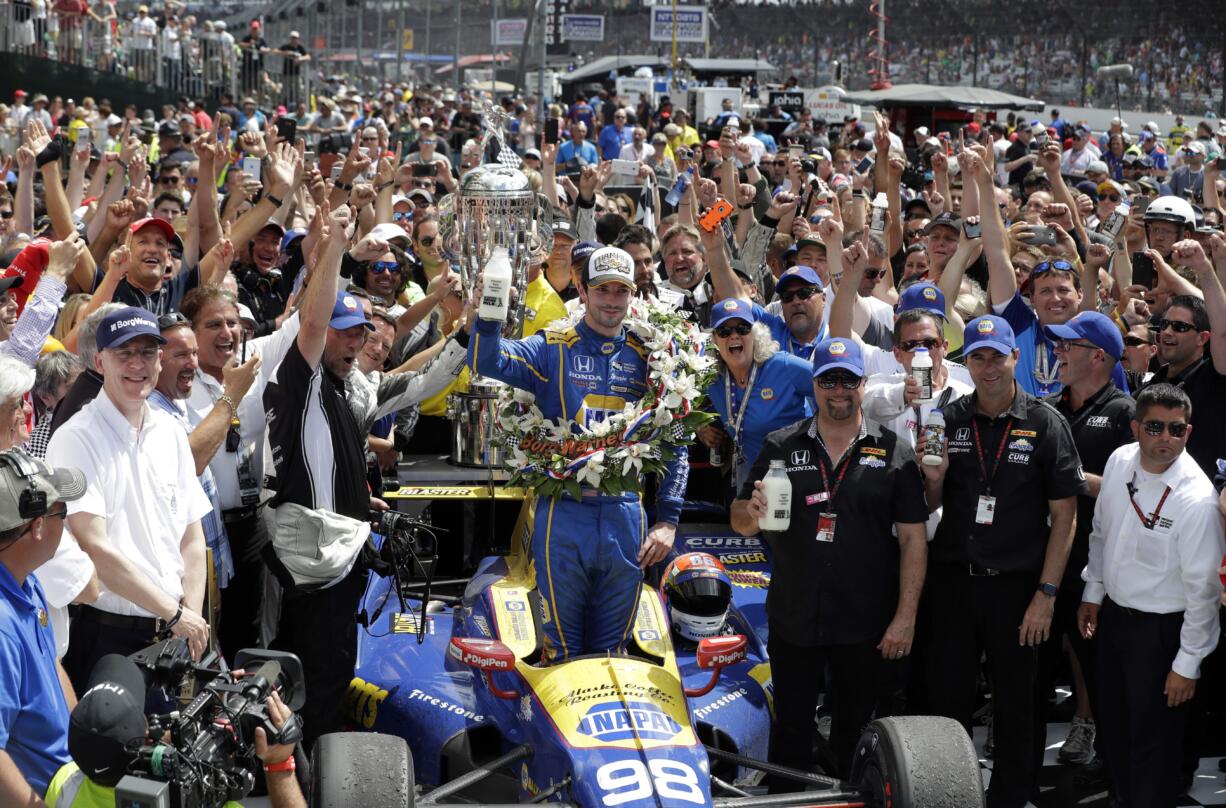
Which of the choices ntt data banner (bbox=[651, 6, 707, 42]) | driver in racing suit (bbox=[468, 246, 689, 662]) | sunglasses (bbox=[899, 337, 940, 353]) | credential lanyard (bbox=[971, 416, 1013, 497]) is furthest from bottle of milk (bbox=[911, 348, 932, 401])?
ntt data banner (bbox=[651, 6, 707, 42])

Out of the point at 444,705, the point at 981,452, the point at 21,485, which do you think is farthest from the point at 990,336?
the point at 21,485

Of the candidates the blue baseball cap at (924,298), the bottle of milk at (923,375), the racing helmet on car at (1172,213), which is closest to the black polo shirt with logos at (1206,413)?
the blue baseball cap at (924,298)

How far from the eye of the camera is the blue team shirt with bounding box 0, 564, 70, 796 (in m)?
3.61

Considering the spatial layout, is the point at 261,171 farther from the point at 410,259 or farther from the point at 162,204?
the point at 410,259

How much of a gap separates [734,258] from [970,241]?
7.01ft

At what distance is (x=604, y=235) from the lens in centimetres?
1108

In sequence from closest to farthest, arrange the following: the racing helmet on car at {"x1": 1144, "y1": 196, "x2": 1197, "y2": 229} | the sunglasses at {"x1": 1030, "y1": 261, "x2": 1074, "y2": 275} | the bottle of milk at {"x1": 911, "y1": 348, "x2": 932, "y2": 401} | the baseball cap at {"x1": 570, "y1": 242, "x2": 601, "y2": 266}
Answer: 1. the bottle of milk at {"x1": 911, "y1": 348, "x2": 932, "y2": 401}
2. the sunglasses at {"x1": 1030, "y1": 261, "x2": 1074, "y2": 275}
3. the baseball cap at {"x1": 570, "y1": 242, "x2": 601, "y2": 266}
4. the racing helmet on car at {"x1": 1144, "y1": 196, "x2": 1197, "y2": 229}

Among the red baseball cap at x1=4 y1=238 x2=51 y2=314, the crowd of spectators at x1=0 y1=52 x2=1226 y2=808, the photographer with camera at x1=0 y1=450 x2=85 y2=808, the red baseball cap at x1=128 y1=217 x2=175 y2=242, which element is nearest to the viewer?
the photographer with camera at x1=0 y1=450 x2=85 y2=808

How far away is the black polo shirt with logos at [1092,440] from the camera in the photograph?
20.6 feet

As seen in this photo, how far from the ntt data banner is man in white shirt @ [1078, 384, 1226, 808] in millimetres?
32827

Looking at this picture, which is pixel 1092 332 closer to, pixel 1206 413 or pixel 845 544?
pixel 1206 413

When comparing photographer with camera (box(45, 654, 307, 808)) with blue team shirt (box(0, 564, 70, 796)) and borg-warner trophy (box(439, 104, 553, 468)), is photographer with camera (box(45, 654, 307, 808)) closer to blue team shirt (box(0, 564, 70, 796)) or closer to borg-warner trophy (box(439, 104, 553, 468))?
blue team shirt (box(0, 564, 70, 796))

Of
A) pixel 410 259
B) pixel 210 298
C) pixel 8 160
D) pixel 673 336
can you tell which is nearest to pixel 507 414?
pixel 673 336

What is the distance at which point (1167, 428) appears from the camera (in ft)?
18.7
